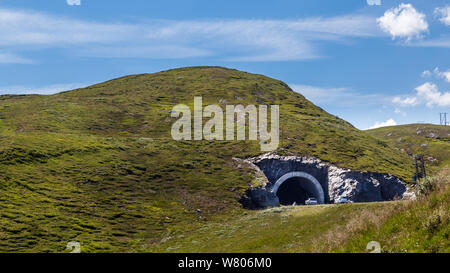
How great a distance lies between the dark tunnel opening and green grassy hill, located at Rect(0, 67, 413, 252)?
7.34 metres

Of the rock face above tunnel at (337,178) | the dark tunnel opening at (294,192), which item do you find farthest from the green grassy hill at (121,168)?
the dark tunnel opening at (294,192)

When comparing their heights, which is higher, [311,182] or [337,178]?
[337,178]

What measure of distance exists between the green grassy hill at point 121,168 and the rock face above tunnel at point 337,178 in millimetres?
3359

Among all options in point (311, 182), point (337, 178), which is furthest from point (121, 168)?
point (337, 178)

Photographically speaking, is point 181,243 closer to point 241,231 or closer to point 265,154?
point 241,231

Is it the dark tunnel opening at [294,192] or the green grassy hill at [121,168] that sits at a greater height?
the green grassy hill at [121,168]

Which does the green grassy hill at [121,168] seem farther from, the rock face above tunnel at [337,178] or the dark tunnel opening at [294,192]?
the dark tunnel opening at [294,192]

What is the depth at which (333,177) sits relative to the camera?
77.4 m

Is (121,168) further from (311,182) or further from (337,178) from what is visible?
(337,178)

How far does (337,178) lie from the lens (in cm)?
7669

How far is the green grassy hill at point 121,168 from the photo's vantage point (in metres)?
43.6

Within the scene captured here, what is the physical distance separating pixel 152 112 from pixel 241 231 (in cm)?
7833

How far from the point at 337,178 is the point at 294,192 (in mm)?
12064

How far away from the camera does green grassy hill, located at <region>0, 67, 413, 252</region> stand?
43625 millimetres
